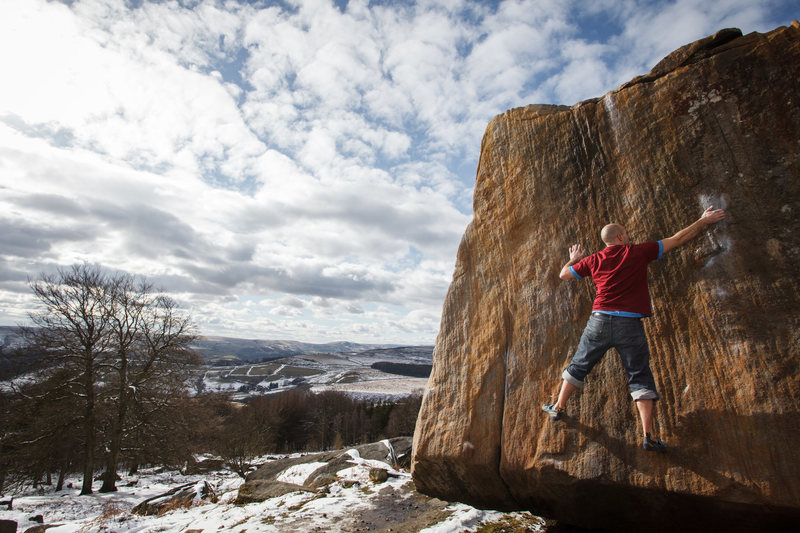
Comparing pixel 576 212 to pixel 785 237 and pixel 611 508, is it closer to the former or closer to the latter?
pixel 785 237

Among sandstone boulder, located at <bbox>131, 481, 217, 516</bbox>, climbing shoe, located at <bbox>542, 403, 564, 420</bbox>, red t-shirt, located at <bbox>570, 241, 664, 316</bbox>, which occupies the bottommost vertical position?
sandstone boulder, located at <bbox>131, 481, 217, 516</bbox>

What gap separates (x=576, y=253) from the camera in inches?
202

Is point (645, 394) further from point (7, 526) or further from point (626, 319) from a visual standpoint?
point (7, 526)

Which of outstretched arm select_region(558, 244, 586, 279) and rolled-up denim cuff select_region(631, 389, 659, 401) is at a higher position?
outstretched arm select_region(558, 244, 586, 279)

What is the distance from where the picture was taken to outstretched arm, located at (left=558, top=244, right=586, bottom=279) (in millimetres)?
4938

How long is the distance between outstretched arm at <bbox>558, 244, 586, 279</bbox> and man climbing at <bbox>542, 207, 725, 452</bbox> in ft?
→ 1.01

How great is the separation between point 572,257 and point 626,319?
106cm

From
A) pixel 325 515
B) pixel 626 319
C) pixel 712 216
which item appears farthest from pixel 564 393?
pixel 325 515

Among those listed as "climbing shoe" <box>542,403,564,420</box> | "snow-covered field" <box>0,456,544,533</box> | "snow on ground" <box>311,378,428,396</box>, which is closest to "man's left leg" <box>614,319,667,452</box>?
"climbing shoe" <box>542,403,564,420</box>

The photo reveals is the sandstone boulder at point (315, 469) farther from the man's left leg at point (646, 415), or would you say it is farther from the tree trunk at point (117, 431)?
the man's left leg at point (646, 415)

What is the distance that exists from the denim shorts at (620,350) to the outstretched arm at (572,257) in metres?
0.62

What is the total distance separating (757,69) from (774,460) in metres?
4.27

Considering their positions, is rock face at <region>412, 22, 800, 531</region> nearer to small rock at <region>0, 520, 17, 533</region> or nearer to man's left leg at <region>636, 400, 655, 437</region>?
man's left leg at <region>636, 400, 655, 437</region>

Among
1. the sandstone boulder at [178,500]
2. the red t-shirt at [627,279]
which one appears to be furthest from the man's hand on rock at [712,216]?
the sandstone boulder at [178,500]
